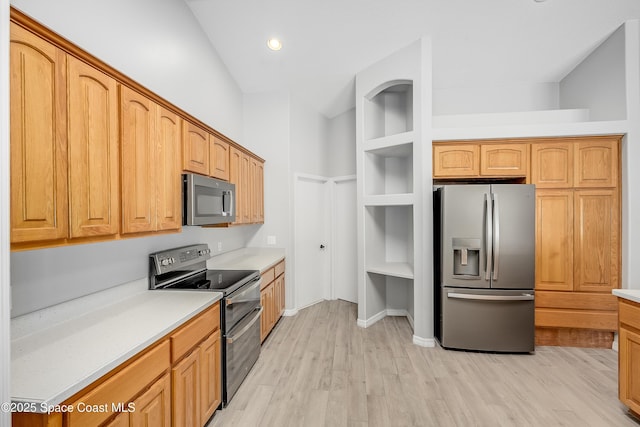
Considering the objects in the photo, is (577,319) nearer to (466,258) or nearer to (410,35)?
(466,258)

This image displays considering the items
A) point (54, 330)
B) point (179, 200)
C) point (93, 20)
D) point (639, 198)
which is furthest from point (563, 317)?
point (93, 20)

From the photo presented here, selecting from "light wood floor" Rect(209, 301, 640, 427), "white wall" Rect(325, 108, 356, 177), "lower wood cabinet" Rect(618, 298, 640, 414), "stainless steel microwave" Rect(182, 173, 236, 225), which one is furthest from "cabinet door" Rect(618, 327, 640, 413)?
"white wall" Rect(325, 108, 356, 177)

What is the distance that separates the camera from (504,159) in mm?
3131

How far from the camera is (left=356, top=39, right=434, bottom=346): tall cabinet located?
A: 314cm

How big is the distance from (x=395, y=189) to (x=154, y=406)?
3624mm

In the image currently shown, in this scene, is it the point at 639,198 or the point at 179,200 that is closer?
the point at 179,200

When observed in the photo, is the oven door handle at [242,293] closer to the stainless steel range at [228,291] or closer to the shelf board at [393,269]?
the stainless steel range at [228,291]

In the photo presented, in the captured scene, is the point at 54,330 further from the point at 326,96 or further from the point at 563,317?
the point at 563,317

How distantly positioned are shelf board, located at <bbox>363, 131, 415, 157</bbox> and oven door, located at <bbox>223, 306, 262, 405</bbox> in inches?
95.9

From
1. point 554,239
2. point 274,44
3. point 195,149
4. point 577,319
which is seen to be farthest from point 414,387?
point 274,44

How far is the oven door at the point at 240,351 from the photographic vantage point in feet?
6.87

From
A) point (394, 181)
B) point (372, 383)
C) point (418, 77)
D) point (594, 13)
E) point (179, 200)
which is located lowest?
point (372, 383)

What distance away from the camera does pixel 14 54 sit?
3.28 ft

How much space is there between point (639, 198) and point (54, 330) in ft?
16.8
